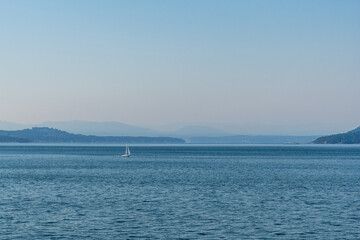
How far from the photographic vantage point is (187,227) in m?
38.2

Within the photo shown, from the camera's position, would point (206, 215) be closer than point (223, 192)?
Yes

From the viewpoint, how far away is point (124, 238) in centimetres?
3456

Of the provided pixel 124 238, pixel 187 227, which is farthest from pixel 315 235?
pixel 124 238

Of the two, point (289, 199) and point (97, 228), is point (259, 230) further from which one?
point (289, 199)

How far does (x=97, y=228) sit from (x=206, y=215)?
9.79 meters

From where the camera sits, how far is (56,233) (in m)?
35.9

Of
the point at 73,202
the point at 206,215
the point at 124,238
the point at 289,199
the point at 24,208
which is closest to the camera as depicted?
the point at 124,238

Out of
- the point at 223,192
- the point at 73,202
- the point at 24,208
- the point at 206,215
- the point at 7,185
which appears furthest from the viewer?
the point at 7,185

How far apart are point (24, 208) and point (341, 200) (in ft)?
104

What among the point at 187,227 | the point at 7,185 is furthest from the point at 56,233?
the point at 7,185

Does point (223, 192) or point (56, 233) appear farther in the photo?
point (223, 192)

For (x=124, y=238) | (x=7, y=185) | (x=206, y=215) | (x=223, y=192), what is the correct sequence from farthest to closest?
(x=7, y=185), (x=223, y=192), (x=206, y=215), (x=124, y=238)

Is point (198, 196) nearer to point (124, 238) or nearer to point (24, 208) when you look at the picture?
point (24, 208)

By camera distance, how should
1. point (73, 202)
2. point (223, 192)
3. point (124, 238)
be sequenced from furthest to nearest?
1. point (223, 192)
2. point (73, 202)
3. point (124, 238)
